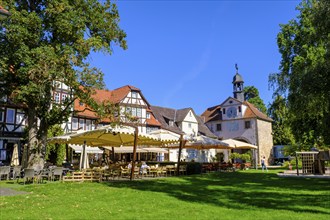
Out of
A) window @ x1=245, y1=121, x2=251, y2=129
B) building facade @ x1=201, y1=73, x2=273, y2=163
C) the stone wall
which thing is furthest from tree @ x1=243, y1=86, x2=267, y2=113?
window @ x1=245, y1=121, x2=251, y2=129

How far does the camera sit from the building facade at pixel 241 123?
47.8 metres

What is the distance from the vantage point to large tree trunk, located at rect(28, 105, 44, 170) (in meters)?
20.0

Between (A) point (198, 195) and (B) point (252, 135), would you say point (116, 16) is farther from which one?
(B) point (252, 135)

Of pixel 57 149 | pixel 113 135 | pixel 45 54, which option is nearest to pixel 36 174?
Result: pixel 113 135

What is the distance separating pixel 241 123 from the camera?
49.4 meters

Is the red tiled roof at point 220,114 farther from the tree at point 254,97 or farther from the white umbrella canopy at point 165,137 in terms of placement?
the white umbrella canopy at point 165,137

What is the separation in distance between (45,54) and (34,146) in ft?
19.2

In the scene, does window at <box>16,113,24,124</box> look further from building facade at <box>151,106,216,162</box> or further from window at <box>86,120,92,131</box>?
building facade at <box>151,106,216,162</box>

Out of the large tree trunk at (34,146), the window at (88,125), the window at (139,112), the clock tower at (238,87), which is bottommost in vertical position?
the large tree trunk at (34,146)

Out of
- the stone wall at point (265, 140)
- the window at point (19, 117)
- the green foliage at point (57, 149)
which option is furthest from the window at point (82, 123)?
the stone wall at point (265, 140)

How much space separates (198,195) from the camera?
467 inches

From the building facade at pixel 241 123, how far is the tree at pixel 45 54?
31.3 meters

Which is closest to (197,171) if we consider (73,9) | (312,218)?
(73,9)

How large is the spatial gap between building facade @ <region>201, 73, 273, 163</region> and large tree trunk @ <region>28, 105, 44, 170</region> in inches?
1264
